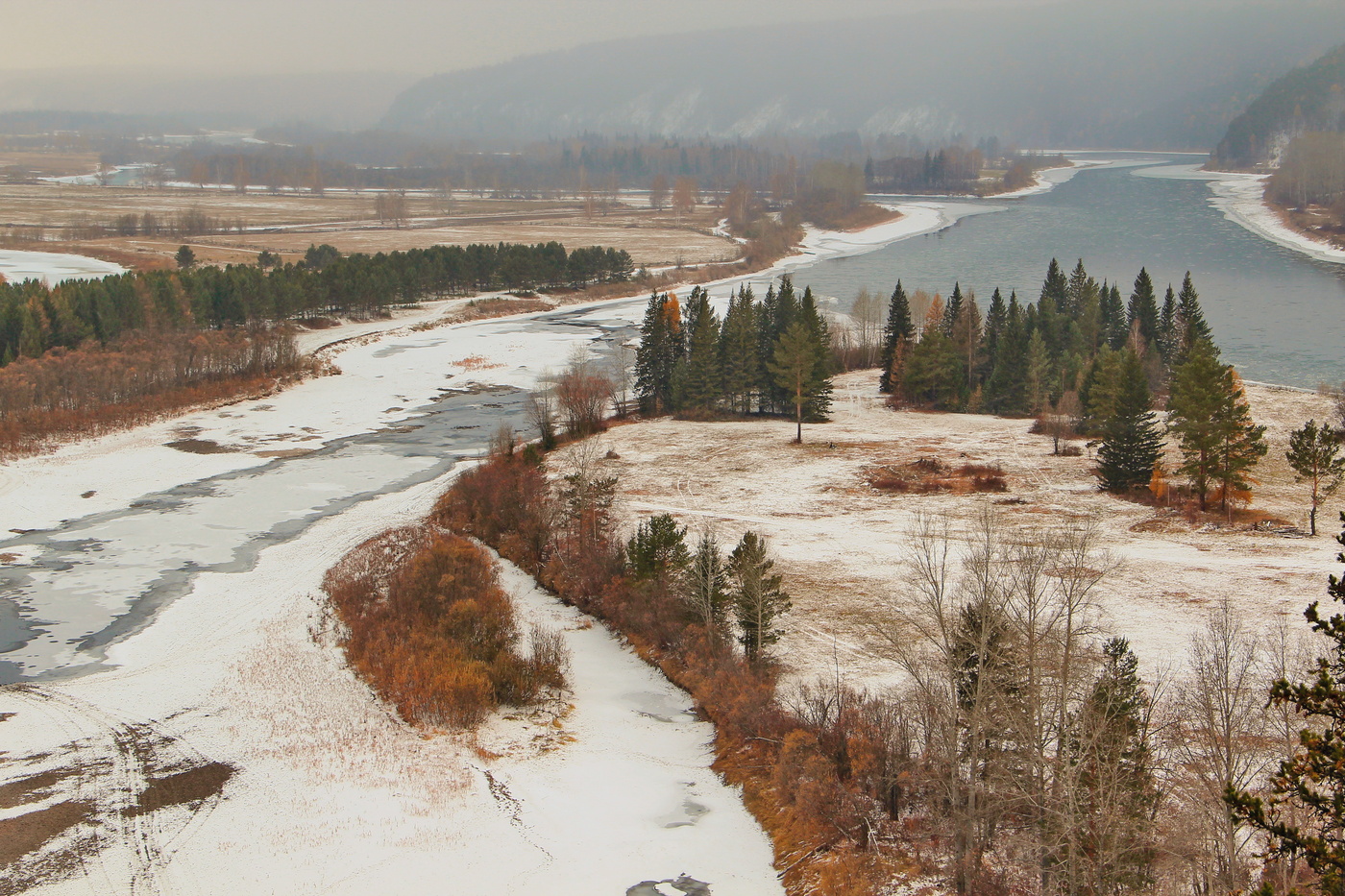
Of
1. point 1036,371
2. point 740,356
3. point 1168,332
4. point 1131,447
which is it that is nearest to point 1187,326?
point 1168,332

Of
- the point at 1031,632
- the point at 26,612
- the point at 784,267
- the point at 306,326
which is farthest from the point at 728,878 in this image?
the point at 784,267

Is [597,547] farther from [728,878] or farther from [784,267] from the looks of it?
[784,267]

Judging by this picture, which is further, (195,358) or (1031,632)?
(195,358)

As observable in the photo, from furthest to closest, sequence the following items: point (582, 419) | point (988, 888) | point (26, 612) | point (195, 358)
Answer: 1. point (195, 358)
2. point (582, 419)
3. point (26, 612)
4. point (988, 888)

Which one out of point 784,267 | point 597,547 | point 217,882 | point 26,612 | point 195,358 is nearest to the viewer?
point 217,882

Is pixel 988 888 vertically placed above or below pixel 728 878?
above

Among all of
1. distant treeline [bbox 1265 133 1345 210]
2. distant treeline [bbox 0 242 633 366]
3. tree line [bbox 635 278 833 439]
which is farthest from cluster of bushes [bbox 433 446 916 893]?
distant treeline [bbox 1265 133 1345 210]
